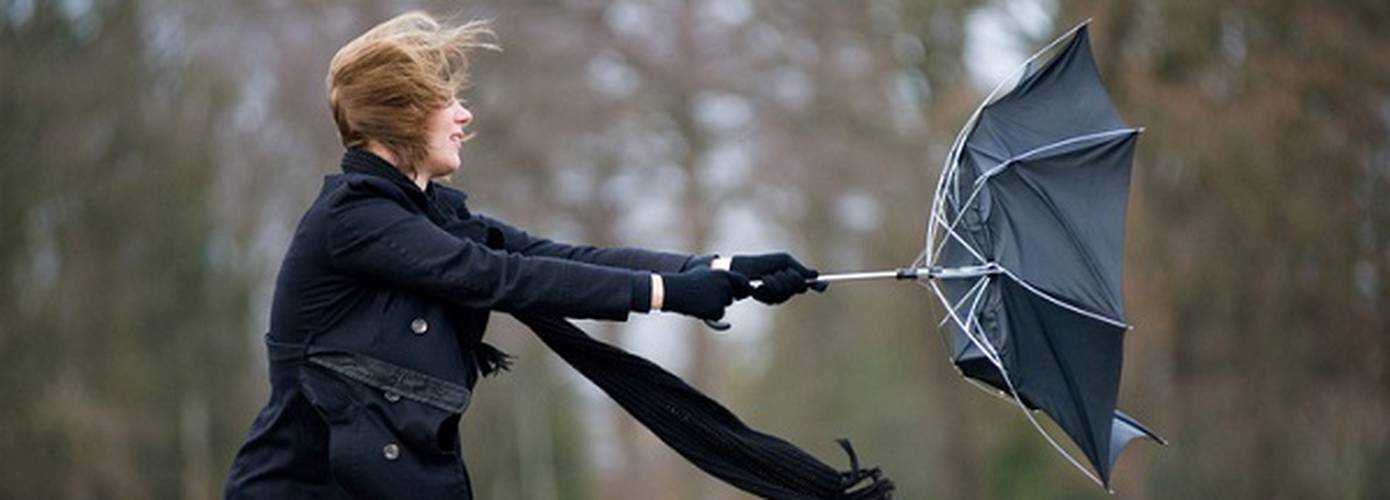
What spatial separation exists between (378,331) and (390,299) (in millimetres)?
89

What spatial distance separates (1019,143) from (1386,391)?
42.2 ft

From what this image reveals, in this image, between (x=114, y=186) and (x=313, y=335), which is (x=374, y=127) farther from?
(x=114, y=186)

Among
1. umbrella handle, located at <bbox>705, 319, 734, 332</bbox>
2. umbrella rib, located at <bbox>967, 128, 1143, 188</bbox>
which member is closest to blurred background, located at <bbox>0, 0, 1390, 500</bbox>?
umbrella rib, located at <bbox>967, 128, 1143, 188</bbox>

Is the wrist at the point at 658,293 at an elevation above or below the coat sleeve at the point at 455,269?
below

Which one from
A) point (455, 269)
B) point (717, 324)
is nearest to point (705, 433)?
point (717, 324)

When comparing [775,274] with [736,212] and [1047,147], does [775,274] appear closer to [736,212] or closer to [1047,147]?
[1047,147]

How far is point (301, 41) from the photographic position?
2338 cm

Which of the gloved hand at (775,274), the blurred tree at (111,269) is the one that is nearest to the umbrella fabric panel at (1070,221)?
the gloved hand at (775,274)

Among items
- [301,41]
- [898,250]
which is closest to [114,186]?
[301,41]

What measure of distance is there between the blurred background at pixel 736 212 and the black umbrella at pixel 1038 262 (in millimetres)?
9495

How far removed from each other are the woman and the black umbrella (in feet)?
2.54

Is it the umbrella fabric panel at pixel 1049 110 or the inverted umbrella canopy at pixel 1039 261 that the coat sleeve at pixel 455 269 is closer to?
the inverted umbrella canopy at pixel 1039 261

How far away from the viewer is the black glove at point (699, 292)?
457 cm

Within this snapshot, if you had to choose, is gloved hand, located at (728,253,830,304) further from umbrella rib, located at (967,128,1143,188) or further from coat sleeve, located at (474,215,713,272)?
umbrella rib, located at (967,128,1143,188)
